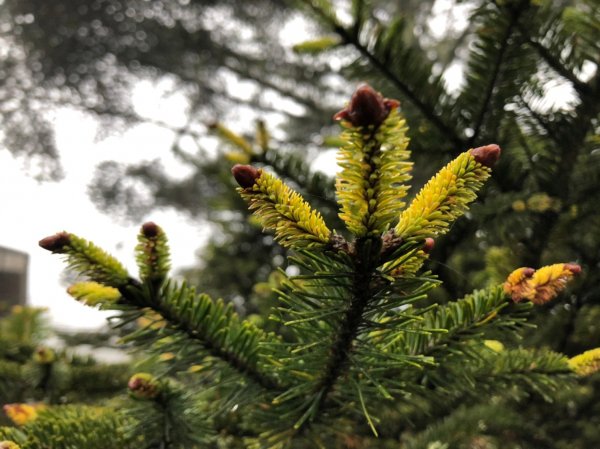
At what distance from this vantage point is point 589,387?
2.81 feet

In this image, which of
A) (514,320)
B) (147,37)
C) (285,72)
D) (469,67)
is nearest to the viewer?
(514,320)

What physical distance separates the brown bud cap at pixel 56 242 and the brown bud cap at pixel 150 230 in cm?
5

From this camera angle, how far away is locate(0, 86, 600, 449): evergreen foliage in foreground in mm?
234

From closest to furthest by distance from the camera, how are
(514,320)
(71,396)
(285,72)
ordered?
(514,320) < (71,396) < (285,72)

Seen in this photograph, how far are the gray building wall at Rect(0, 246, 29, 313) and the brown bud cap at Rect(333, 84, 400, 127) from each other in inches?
70.8

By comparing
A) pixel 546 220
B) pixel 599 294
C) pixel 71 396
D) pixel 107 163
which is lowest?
pixel 71 396

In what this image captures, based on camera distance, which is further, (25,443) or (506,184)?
(506,184)

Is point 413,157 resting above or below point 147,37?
below

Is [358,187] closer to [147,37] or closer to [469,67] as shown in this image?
[469,67]

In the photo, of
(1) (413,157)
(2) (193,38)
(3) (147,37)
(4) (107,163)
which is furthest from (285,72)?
(1) (413,157)

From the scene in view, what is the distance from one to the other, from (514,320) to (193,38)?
8.72 ft

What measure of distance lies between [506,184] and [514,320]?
39 cm

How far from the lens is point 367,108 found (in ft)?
0.67

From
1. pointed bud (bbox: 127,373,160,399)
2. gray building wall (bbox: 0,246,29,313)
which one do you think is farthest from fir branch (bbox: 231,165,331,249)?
gray building wall (bbox: 0,246,29,313)
